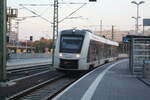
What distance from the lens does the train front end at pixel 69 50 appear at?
2428 cm

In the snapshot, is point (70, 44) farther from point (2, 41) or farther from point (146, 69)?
point (2, 41)

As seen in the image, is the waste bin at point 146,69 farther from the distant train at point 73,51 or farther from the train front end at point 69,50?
the train front end at point 69,50

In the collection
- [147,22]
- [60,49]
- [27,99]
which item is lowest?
[27,99]

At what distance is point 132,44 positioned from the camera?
2548 cm

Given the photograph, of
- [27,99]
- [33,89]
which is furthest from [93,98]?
[33,89]

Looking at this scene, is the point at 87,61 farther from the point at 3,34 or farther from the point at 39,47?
the point at 39,47

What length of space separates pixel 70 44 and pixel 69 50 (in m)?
0.52

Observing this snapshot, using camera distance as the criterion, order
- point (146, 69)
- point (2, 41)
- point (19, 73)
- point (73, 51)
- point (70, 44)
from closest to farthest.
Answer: point (2, 41), point (146, 69), point (73, 51), point (70, 44), point (19, 73)

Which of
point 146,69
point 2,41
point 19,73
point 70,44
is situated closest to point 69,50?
point 70,44

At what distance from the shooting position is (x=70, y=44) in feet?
81.3

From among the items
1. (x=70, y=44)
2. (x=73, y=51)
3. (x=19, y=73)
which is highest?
(x=70, y=44)

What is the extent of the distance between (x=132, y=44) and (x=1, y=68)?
36.7 ft

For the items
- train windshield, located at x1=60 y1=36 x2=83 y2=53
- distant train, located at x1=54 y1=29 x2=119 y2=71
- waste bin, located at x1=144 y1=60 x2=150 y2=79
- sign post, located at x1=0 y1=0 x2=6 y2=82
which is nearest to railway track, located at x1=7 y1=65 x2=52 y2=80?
distant train, located at x1=54 y1=29 x2=119 y2=71

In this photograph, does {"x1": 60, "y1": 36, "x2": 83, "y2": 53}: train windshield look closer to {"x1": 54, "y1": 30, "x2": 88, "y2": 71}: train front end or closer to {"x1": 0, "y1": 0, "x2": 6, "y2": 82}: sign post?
{"x1": 54, "y1": 30, "x2": 88, "y2": 71}: train front end
